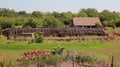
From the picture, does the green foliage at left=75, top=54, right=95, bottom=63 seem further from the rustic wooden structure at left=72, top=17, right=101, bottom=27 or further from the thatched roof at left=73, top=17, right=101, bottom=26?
the thatched roof at left=73, top=17, right=101, bottom=26

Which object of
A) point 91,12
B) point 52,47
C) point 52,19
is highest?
point 52,47

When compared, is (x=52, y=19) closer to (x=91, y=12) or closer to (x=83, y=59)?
(x=91, y=12)

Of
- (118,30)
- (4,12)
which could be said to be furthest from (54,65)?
(4,12)

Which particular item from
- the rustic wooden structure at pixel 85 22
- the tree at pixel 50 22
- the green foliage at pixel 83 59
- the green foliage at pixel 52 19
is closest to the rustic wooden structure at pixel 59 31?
the green foliage at pixel 52 19

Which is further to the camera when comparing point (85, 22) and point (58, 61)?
point (85, 22)

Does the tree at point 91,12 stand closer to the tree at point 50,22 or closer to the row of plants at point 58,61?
the tree at point 50,22

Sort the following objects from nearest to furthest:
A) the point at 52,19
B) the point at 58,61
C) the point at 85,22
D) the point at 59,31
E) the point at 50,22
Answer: the point at 58,61
the point at 59,31
the point at 52,19
the point at 50,22
the point at 85,22

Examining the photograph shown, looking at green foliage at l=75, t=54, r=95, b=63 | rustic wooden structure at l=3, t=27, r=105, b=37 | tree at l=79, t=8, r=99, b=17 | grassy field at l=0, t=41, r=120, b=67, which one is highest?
green foliage at l=75, t=54, r=95, b=63

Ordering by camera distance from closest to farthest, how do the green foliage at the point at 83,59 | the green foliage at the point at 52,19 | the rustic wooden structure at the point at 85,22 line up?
the green foliage at the point at 83,59, the green foliage at the point at 52,19, the rustic wooden structure at the point at 85,22

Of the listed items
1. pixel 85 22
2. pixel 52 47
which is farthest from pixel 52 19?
pixel 52 47

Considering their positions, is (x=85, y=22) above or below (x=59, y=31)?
below

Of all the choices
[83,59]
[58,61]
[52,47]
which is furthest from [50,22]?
[58,61]

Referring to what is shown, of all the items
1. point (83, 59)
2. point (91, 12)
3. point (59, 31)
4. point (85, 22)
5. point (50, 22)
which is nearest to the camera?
point (83, 59)

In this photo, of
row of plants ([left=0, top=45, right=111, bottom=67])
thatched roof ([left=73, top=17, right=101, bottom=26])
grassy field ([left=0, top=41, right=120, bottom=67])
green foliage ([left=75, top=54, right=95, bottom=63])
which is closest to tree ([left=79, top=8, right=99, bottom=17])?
thatched roof ([left=73, top=17, right=101, bottom=26])
